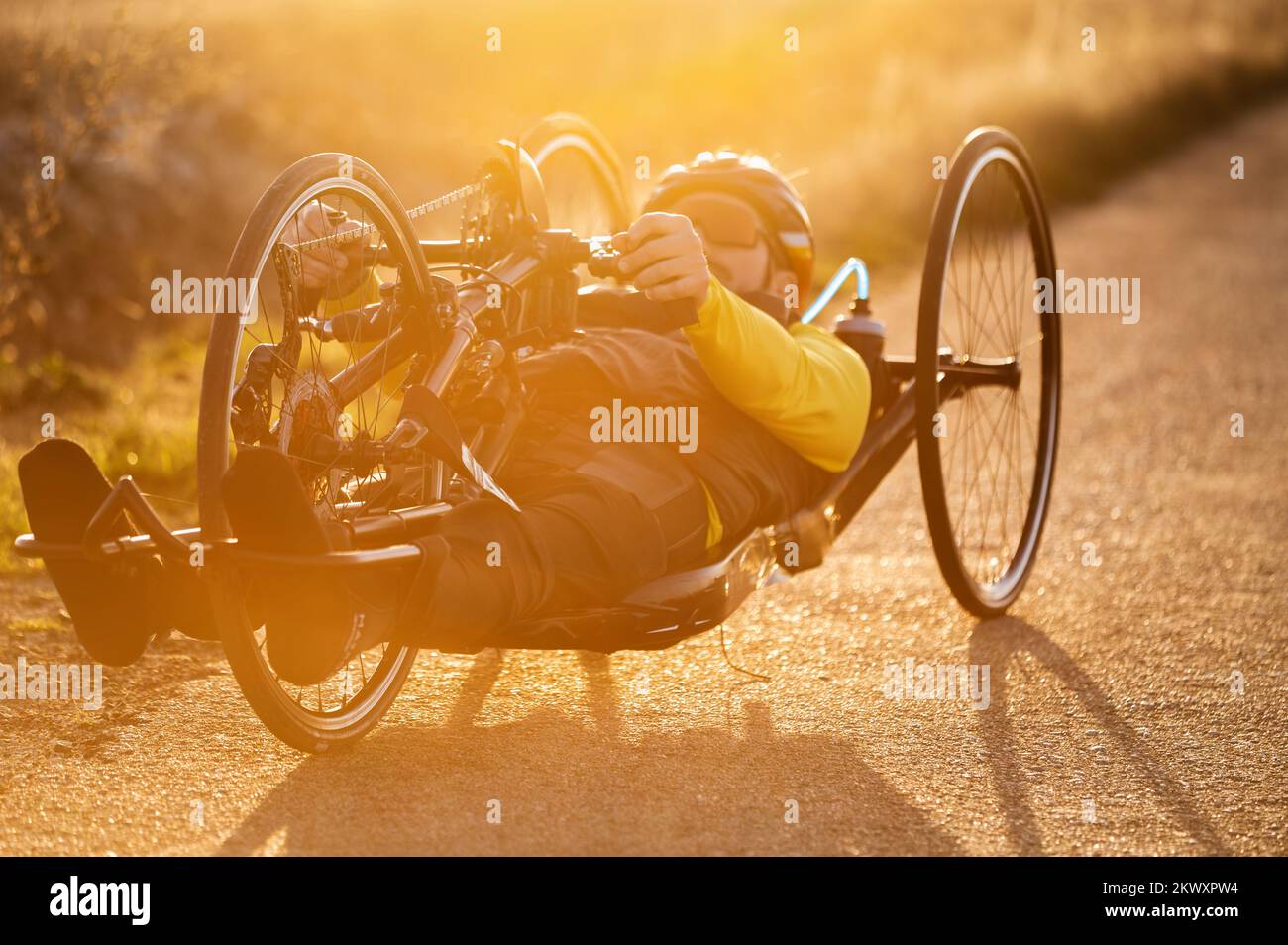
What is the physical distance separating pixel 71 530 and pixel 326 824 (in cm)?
73

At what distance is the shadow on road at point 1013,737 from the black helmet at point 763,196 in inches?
46.8

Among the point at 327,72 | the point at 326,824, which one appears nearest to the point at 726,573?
the point at 326,824

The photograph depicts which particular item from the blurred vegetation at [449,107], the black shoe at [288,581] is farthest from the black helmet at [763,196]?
the black shoe at [288,581]

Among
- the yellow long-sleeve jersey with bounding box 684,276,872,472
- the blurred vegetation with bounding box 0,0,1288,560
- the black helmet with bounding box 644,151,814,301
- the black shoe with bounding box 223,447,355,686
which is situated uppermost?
the blurred vegetation with bounding box 0,0,1288,560

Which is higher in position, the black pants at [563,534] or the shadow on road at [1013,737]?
the black pants at [563,534]

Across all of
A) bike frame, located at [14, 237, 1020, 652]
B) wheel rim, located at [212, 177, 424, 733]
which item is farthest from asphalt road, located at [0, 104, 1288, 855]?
bike frame, located at [14, 237, 1020, 652]

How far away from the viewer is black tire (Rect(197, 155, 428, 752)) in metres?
2.82

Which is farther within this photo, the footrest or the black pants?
the black pants

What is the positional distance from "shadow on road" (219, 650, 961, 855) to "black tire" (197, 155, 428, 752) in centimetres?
17

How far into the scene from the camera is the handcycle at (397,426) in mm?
2832

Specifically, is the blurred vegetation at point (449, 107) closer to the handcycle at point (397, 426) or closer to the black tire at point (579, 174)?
the black tire at point (579, 174)

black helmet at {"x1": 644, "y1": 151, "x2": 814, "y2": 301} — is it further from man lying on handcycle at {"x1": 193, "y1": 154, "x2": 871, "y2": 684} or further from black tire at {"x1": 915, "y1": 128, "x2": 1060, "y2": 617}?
black tire at {"x1": 915, "y1": 128, "x2": 1060, "y2": 617}
